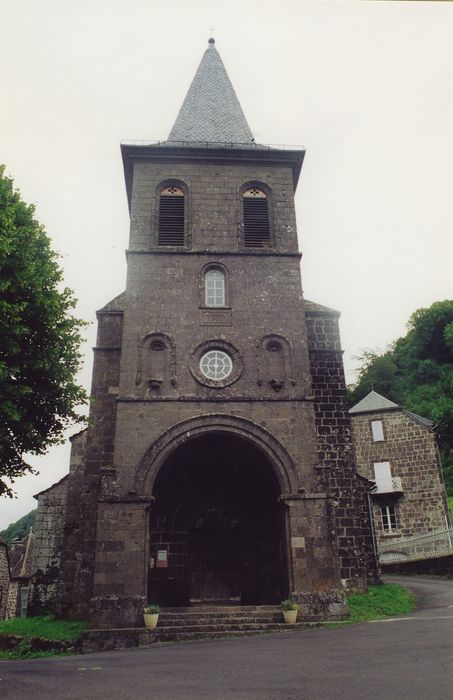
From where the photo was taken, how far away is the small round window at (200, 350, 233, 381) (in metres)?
17.3

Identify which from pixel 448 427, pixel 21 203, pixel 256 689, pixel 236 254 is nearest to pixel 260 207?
pixel 236 254

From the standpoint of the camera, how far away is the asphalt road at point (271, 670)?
6.72 m

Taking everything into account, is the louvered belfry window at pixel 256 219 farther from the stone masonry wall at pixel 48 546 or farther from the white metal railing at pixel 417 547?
the white metal railing at pixel 417 547

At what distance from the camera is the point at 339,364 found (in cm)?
1841

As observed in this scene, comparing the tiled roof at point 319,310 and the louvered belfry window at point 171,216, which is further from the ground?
the louvered belfry window at point 171,216

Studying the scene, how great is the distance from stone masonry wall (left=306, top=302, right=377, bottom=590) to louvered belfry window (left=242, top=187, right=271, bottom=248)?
102 inches

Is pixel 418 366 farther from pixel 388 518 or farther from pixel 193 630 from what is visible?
pixel 193 630

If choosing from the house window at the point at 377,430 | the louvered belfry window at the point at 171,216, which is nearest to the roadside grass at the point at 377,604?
the louvered belfry window at the point at 171,216

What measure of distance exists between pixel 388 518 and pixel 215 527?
19.7 meters

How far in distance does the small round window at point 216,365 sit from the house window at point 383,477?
2068 centimetres

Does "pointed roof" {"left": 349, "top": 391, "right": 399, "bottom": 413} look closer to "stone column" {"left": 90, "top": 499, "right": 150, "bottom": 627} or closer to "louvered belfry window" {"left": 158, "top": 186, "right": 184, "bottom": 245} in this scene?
"louvered belfry window" {"left": 158, "top": 186, "right": 184, "bottom": 245}

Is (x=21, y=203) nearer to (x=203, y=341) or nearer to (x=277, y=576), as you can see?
(x=203, y=341)

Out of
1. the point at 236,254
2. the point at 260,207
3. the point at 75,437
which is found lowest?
the point at 75,437

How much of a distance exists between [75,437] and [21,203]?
8.10 m
